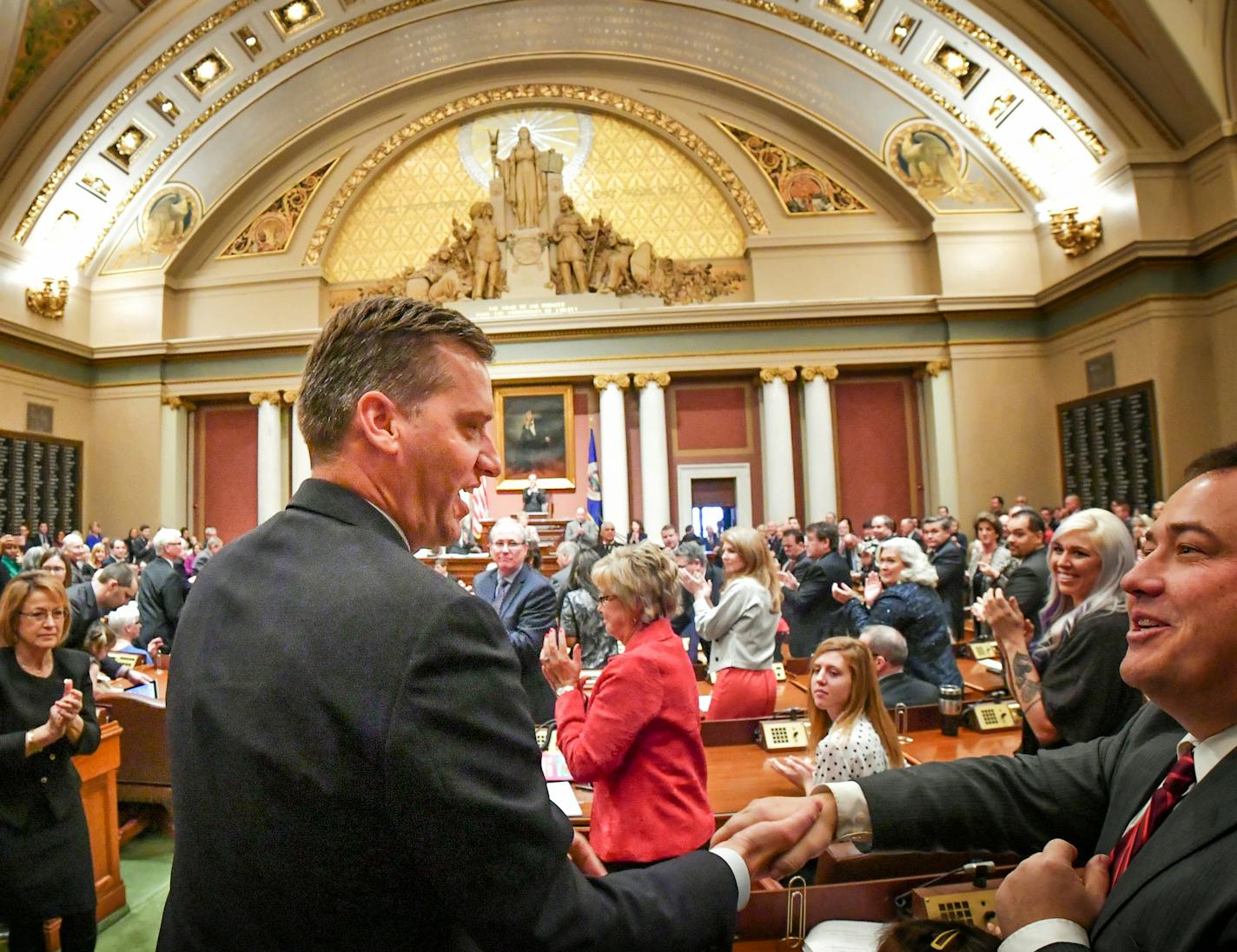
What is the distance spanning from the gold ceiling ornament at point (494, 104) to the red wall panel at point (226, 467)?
11.4ft

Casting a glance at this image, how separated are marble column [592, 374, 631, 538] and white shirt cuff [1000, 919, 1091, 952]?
14777mm

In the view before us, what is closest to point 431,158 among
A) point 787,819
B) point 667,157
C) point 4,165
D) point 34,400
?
point 667,157

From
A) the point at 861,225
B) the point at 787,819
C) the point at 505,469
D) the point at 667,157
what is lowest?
the point at 787,819

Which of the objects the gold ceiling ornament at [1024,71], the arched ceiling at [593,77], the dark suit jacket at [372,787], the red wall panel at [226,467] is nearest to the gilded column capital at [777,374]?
the arched ceiling at [593,77]

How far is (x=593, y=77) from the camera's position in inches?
677

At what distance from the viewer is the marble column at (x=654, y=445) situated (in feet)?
52.8

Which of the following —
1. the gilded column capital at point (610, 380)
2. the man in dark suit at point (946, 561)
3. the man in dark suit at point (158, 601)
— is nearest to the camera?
the man in dark suit at point (158, 601)

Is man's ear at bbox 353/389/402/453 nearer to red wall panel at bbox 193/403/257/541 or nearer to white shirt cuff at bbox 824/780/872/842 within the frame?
white shirt cuff at bbox 824/780/872/842

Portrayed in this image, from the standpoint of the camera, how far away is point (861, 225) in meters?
16.6

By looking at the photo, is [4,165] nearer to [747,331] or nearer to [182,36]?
[182,36]

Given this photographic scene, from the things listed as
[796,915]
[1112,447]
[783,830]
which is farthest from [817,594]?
[1112,447]

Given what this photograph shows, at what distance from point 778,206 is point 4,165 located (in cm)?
1326

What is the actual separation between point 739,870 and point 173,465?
57.7 feet

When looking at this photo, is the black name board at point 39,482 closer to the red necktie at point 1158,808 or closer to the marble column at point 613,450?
the marble column at point 613,450
